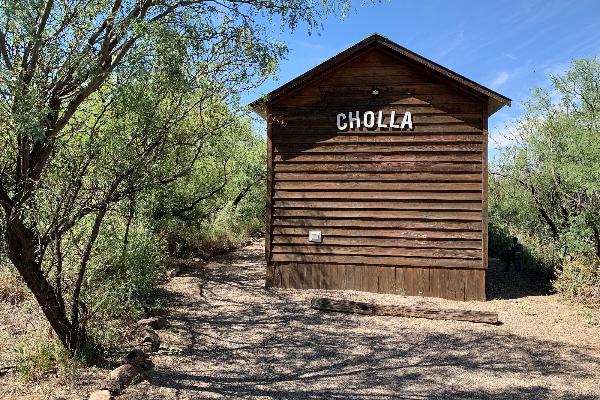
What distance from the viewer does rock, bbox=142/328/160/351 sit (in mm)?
6742

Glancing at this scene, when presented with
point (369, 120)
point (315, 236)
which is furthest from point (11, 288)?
point (369, 120)

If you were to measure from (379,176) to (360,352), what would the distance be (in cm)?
451

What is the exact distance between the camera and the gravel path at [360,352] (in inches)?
228

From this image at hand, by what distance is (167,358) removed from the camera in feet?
21.4

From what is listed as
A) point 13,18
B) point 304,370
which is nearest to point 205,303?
point 304,370

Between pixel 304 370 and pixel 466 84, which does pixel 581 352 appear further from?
pixel 466 84

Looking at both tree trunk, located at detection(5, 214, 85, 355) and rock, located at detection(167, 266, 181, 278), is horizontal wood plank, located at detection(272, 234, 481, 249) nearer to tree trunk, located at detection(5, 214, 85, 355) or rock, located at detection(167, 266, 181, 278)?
rock, located at detection(167, 266, 181, 278)

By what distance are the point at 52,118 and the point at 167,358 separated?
326 cm

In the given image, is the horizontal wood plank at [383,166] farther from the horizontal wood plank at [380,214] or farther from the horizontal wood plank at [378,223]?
the horizontal wood plank at [378,223]

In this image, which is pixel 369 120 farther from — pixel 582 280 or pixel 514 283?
pixel 514 283

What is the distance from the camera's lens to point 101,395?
16.4 ft

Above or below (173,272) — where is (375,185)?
above

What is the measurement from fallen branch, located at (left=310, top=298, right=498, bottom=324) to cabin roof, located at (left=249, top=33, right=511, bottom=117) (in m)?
4.10

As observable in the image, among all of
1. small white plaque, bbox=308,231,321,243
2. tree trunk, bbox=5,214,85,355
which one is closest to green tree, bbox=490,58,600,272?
small white plaque, bbox=308,231,321,243
